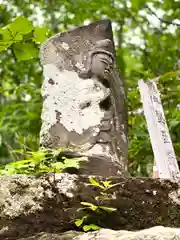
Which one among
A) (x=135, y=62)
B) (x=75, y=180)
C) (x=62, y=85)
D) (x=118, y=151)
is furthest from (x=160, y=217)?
(x=135, y=62)

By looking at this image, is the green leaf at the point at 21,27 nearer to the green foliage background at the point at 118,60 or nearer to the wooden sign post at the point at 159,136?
the green foliage background at the point at 118,60

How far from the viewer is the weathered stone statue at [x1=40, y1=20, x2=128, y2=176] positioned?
201 cm

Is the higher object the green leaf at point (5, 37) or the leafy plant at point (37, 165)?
the green leaf at point (5, 37)

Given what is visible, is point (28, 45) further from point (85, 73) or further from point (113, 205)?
point (113, 205)

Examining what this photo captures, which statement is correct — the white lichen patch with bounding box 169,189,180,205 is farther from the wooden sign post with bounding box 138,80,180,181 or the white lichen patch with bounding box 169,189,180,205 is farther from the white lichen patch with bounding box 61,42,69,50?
the white lichen patch with bounding box 61,42,69,50

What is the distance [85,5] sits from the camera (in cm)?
460

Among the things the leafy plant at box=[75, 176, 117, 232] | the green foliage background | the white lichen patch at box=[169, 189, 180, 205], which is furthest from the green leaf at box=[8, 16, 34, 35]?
the white lichen patch at box=[169, 189, 180, 205]

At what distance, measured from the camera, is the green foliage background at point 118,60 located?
2626mm

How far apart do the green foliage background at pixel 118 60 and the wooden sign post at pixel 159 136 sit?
618 mm

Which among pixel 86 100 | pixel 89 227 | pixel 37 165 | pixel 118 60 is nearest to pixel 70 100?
pixel 86 100

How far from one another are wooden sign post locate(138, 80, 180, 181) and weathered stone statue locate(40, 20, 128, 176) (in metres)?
0.22

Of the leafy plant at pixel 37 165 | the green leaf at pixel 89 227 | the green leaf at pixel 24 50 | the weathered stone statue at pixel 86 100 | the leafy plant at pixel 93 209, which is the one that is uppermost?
the green leaf at pixel 24 50

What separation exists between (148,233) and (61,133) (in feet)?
3.33

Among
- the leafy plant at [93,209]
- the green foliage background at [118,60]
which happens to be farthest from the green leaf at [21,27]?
the leafy plant at [93,209]
